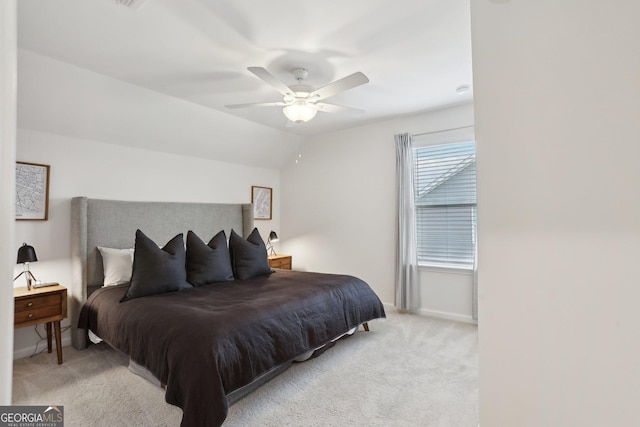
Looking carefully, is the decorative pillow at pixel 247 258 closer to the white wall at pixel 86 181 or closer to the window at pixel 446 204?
the white wall at pixel 86 181

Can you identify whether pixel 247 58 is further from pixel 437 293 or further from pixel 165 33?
pixel 437 293

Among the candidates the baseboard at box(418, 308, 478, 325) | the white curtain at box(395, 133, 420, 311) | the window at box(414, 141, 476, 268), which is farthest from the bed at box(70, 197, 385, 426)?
the window at box(414, 141, 476, 268)

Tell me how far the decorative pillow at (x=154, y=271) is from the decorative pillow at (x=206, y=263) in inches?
4.6

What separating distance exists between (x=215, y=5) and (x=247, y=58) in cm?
65

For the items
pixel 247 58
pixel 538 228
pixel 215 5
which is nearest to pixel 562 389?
pixel 538 228

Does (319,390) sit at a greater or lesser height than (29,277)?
lesser

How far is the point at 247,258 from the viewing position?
373 centimetres

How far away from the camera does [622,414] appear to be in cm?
75

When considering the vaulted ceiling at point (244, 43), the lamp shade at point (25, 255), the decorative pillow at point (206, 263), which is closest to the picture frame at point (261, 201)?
the decorative pillow at point (206, 263)

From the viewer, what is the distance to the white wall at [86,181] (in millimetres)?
3086

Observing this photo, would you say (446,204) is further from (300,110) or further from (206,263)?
(206,263)

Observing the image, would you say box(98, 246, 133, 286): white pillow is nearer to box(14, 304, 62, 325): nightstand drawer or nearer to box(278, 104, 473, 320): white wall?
box(14, 304, 62, 325): nightstand drawer

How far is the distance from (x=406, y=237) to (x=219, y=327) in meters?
2.88

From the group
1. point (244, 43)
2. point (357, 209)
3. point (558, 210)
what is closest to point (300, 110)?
point (244, 43)
